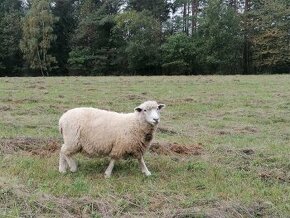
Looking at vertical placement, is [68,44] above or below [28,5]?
below

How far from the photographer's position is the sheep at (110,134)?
8.45 meters

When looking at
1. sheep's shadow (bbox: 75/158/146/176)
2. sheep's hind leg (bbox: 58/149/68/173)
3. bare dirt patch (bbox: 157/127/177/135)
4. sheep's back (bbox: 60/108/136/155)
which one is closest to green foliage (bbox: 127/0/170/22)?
bare dirt patch (bbox: 157/127/177/135)

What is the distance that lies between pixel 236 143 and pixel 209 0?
150ft

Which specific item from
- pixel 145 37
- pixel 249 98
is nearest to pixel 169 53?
pixel 145 37

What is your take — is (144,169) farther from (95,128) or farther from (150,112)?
(95,128)

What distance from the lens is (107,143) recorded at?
8.45 metres

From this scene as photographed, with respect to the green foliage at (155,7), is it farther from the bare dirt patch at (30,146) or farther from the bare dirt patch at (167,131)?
the bare dirt patch at (30,146)

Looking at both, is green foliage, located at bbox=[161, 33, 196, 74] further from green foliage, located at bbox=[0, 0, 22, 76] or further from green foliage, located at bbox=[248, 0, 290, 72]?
green foliage, located at bbox=[0, 0, 22, 76]

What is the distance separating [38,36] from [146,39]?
13368 millimetres

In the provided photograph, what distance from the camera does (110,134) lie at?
854 centimetres

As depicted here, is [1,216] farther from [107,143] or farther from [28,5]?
[28,5]

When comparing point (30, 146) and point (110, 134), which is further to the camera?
point (30, 146)

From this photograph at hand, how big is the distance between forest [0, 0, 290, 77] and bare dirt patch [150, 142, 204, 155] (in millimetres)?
40614

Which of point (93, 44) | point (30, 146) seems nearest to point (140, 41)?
point (93, 44)
